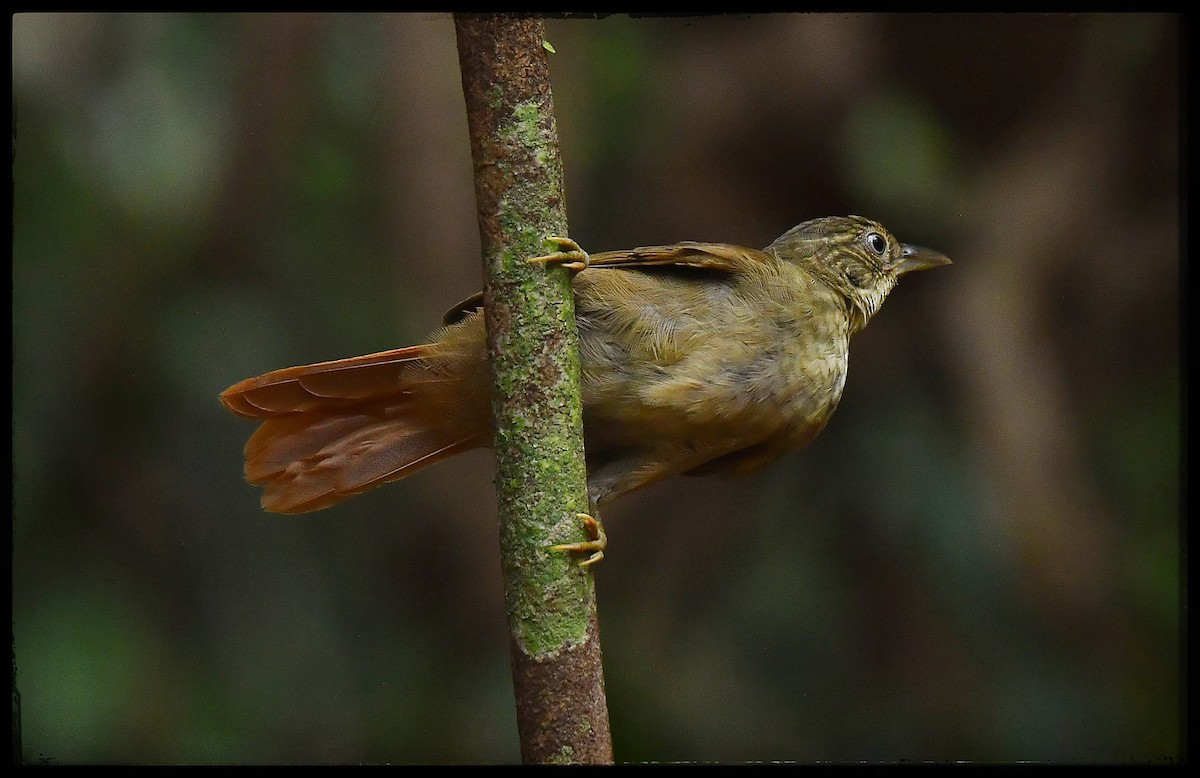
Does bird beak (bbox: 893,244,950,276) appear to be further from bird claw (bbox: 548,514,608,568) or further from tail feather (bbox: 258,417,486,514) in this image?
bird claw (bbox: 548,514,608,568)

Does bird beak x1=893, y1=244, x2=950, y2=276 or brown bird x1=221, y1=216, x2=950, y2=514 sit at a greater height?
bird beak x1=893, y1=244, x2=950, y2=276

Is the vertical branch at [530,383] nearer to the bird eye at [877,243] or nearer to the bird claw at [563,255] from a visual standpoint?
the bird claw at [563,255]

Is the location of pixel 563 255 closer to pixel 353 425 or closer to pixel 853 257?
pixel 353 425

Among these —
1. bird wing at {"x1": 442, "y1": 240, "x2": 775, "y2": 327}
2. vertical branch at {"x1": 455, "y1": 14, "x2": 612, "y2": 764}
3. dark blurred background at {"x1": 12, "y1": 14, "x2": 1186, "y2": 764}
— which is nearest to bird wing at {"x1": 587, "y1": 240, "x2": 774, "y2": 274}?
bird wing at {"x1": 442, "y1": 240, "x2": 775, "y2": 327}

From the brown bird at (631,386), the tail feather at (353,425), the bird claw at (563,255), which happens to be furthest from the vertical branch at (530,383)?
the tail feather at (353,425)

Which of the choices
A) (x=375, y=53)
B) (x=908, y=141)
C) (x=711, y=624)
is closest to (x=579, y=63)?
(x=375, y=53)

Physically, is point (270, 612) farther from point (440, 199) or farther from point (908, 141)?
point (908, 141)
